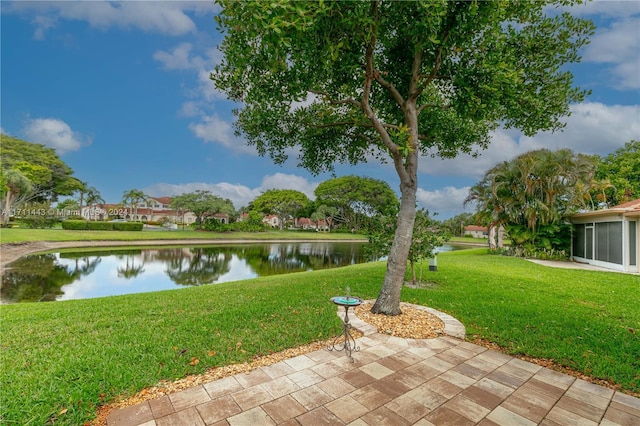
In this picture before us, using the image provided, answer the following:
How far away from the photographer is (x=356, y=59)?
14.6ft

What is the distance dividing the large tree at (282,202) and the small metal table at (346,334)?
42.0 meters

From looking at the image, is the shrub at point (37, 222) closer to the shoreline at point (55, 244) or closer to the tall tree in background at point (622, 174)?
the shoreline at point (55, 244)

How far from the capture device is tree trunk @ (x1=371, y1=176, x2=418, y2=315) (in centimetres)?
450

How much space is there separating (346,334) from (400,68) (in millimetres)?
4749

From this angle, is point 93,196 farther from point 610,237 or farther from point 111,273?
point 610,237

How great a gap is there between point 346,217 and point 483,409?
4473 cm

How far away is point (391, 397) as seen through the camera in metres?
2.44

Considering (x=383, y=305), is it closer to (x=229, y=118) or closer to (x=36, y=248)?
(x=229, y=118)

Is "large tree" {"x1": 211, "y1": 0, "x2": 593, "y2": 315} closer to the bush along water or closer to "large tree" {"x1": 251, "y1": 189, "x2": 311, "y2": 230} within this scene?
the bush along water

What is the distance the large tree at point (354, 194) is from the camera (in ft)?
132

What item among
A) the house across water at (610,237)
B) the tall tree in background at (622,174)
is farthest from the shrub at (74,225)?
the tall tree in background at (622,174)

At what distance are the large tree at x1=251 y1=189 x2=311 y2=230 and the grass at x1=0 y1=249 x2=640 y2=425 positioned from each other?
3895 cm

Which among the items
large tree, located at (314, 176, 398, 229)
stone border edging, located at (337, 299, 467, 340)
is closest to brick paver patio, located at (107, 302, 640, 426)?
stone border edging, located at (337, 299, 467, 340)

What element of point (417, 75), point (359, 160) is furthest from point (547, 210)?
point (417, 75)
